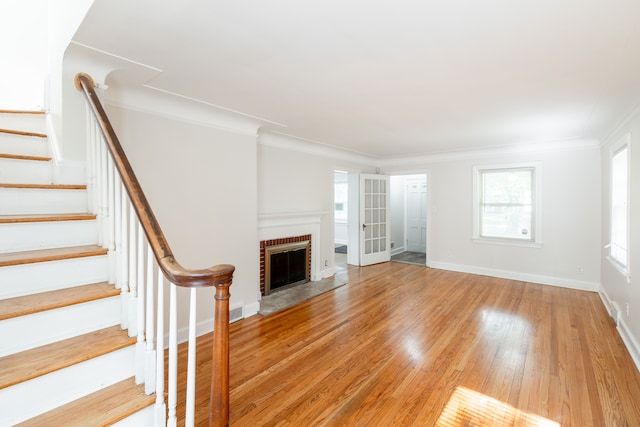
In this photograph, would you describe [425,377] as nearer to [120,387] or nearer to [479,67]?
[120,387]

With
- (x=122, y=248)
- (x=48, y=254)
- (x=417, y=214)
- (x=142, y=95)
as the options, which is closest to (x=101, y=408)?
(x=122, y=248)

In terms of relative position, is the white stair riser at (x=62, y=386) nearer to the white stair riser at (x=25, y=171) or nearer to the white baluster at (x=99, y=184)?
the white baluster at (x=99, y=184)

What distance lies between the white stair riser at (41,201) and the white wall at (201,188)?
614 mm

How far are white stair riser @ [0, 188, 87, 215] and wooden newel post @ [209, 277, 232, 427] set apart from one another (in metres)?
1.71

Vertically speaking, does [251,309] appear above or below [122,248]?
below

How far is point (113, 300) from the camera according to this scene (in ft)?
5.30

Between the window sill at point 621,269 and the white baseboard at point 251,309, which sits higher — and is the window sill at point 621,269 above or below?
above

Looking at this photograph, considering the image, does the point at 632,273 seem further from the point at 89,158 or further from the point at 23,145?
the point at 23,145

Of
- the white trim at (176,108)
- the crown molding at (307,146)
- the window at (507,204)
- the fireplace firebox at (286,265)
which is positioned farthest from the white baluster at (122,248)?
the window at (507,204)

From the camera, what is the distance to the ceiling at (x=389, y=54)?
58.9 inches

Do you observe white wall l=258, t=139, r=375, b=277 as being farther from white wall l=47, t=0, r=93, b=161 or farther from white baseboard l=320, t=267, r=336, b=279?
white wall l=47, t=0, r=93, b=161

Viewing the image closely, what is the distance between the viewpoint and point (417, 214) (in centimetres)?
763

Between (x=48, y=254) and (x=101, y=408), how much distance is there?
95 cm

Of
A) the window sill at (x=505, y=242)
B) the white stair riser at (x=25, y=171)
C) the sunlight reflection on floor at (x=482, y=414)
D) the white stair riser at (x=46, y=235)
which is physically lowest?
the sunlight reflection on floor at (x=482, y=414)
